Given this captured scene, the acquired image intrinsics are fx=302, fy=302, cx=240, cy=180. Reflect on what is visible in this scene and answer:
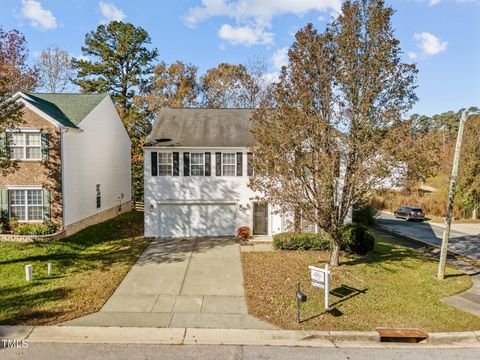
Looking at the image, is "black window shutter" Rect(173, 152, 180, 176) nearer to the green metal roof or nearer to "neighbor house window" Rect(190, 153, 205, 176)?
"neighbor house window" Rect(190, 153, 205, 176)

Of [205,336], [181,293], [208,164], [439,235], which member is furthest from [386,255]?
[205,336]

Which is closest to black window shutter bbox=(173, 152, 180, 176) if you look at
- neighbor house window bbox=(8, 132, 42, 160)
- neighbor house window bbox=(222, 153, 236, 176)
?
neighbor house window bbox=(222, 153, 236, 176)

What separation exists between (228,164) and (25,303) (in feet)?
40.4

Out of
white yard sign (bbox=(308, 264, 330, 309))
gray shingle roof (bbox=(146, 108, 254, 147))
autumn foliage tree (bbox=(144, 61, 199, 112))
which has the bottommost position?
white yard sign (bbox=(308, 264, 330, 309))

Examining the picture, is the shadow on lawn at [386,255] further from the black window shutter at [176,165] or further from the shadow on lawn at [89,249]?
the shadow on lawn at [89,249]

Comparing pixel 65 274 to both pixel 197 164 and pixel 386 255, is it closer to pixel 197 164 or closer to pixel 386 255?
pixel 197 164

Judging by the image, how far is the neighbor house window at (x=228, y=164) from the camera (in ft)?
62.9

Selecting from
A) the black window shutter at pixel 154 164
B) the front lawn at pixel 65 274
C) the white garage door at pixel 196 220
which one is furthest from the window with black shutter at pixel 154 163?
the front lawn at pixel 65 274

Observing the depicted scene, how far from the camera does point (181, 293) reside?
11.1 meters

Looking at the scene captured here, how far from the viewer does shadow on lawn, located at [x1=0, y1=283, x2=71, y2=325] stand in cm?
890

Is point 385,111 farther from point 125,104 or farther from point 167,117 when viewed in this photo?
point 125,104

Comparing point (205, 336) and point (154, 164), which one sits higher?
point (154, 164)

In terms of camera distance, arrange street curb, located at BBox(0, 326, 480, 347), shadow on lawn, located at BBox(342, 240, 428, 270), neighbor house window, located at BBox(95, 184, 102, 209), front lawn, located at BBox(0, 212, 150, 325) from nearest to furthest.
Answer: street curb, located at BBox(0, 326, 480, 347), front lawn, located at BBox(0, 212, 150, 325), shadow on lawn, located at BBox(342, 240, 428, 270), neighbor house window, located at BBox(95, 184, 102, 209)

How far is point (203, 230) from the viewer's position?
19375 millimetres
